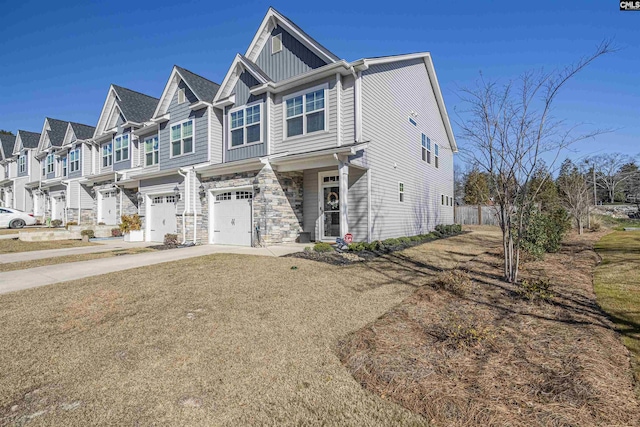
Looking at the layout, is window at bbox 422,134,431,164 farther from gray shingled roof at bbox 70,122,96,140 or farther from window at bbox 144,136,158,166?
gray shingled roof at bbox 70,122,96,140

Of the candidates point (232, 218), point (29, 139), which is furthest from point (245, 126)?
point (29, 139)

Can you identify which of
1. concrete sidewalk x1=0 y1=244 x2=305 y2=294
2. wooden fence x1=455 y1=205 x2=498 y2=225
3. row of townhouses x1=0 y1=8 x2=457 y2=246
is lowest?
Result: concrete sidewalk x1=0 y1=244 x2=305 y2=294

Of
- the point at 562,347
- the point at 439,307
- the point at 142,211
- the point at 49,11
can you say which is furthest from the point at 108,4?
the point at 562,347

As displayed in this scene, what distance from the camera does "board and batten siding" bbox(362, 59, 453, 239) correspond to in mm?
12016

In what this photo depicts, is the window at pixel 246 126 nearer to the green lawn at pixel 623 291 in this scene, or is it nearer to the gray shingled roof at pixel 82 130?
the green lawn at pixel 623 291

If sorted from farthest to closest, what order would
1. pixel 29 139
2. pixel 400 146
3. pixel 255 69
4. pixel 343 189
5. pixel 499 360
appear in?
pixel 29 139 < pixel 400 146 < pixel 255 69 < pixel 343 189 < pixel 499 360

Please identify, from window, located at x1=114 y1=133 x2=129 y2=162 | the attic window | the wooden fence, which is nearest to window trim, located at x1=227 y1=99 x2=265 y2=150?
the attic window

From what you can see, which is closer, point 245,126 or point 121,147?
point 245,126

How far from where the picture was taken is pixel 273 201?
11.9m

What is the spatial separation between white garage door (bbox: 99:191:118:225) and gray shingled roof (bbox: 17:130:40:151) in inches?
656

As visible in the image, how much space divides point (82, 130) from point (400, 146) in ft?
82.7

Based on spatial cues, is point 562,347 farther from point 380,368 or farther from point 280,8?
point 280,8

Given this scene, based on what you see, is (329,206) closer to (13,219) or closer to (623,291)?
(623,291)

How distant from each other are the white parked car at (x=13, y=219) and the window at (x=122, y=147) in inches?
344
